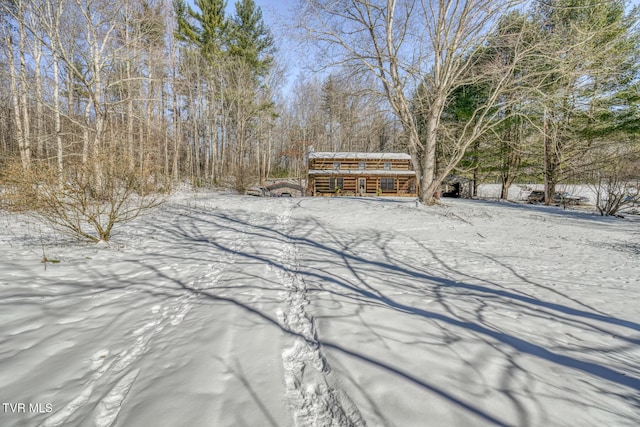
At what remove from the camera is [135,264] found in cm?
519

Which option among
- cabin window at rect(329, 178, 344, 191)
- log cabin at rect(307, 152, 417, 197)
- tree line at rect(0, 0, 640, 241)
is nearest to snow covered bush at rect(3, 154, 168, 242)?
tree line at rect(0, 0, 640, 241)

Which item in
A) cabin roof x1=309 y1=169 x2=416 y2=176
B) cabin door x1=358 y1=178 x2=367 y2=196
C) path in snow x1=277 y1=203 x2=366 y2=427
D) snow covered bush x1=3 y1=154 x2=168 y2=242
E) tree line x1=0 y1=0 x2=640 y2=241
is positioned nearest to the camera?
path in snow x1=277 y1=203 x2=366 y2=427

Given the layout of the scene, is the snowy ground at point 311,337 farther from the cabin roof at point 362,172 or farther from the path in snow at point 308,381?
the cabin roof at point 362,172

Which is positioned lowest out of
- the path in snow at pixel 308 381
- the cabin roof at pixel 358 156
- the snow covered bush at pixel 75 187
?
the path in snow at pixel 308 381

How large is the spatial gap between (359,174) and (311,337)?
77.2ft

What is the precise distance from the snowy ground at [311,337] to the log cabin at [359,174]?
63.3 feet

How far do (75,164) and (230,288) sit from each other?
15.5 feet

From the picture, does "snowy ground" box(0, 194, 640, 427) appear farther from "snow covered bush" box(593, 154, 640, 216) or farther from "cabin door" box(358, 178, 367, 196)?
"cabin door" box(358, 178, 367, 196)

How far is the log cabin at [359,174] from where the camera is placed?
2536 cm

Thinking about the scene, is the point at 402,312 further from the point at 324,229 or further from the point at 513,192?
the point at 513,192

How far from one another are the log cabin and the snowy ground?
63.3ft

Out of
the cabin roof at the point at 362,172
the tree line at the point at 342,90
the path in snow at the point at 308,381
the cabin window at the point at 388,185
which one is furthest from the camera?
the cabin window at the point at 388,185

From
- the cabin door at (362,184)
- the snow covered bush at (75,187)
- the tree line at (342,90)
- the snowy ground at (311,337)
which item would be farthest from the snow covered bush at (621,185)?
the snow covered bush at (75,187)

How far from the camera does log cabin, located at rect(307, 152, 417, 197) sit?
25359 mm
